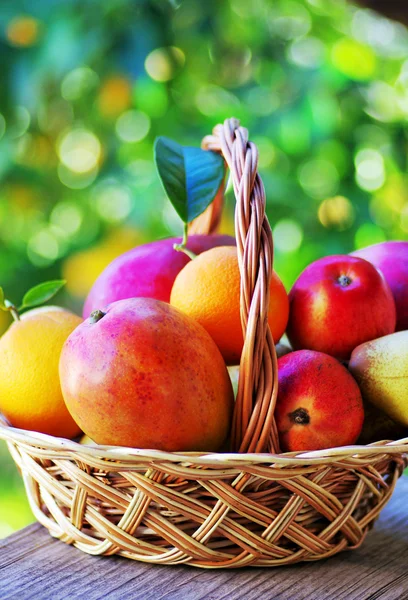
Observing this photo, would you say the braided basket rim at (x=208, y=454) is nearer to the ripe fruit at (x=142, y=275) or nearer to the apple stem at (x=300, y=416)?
the apple stem at (x=300, y=416)

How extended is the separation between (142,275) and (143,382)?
25 cm

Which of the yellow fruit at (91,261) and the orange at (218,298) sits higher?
the orange at (218,298)

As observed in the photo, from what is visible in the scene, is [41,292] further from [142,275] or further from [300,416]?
[300,416]

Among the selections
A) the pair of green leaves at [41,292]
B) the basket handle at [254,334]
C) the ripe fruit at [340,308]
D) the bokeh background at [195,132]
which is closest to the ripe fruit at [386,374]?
the ripe fruit at [340,308]

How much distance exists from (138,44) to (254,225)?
0.91 m

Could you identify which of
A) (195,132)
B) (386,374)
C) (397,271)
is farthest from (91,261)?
(386,374)

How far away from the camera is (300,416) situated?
0.64 m

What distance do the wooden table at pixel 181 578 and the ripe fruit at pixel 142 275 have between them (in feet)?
0.98

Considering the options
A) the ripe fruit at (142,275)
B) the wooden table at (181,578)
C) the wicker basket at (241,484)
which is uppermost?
the ripe fruit at (142,275)

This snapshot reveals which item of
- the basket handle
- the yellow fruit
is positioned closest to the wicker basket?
the basket handle

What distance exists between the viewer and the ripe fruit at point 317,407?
637 millimetres

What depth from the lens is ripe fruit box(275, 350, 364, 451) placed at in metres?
0.64

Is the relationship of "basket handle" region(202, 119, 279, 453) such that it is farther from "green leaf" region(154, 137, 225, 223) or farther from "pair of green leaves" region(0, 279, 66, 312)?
"pair of green leaves" region(0, 279, 66, 312)

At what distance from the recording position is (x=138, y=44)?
1.39 metres
